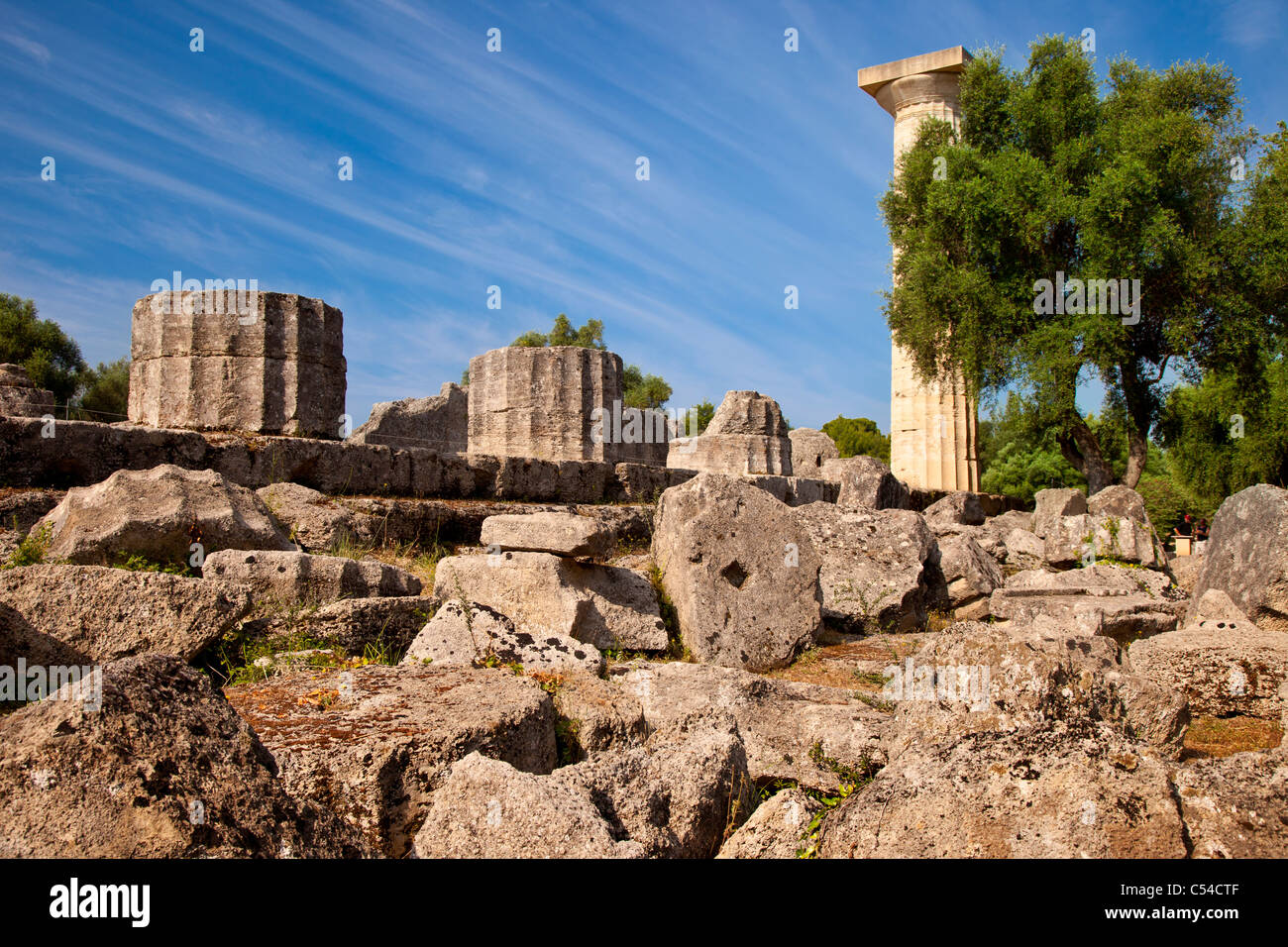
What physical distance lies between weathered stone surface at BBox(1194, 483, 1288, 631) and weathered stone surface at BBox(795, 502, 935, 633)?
1.91 metres

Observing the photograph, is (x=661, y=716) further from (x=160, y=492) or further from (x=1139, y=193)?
(x=1139, y=193)

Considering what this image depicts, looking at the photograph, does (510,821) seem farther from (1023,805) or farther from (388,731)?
(1023,805)

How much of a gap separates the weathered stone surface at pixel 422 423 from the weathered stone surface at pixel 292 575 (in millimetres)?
9247

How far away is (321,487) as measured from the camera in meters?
6.83

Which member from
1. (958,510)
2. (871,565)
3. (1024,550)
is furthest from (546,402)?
(958,510)

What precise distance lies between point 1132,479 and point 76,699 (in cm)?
1913

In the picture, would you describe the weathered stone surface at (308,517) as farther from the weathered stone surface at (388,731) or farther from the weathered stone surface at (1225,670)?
the weathered stone surface at (1225,670)

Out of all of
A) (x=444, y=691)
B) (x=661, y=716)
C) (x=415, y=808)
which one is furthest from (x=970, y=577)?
(x=415, y=808)

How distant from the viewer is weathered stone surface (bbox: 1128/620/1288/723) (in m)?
4.57

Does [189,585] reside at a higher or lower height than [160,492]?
lower

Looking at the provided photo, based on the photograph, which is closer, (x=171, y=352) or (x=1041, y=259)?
(x=171, y=352)

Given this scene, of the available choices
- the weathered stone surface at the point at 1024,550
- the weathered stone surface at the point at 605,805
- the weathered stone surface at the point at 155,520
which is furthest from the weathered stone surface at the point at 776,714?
the weathered stone surface at the point at 1024,550

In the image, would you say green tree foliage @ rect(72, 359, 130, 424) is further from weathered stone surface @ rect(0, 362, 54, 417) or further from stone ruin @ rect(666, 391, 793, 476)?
stone ruin @ rect(666, 391, 793, 476)

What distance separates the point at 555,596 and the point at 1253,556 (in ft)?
16.2
